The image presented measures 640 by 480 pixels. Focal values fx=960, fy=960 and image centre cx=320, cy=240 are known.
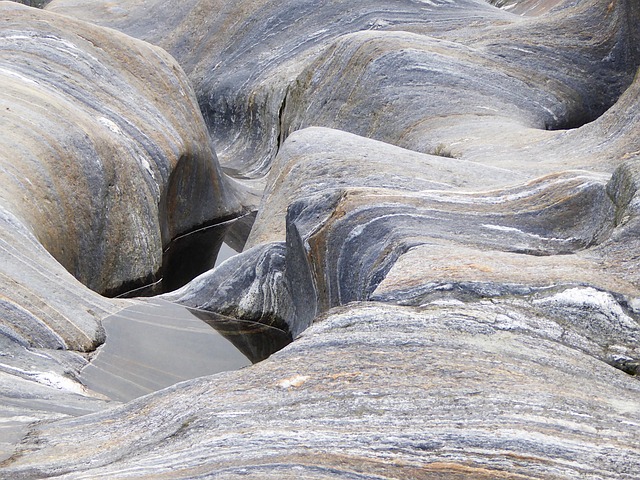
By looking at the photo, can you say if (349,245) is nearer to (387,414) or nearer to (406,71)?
(387,414)

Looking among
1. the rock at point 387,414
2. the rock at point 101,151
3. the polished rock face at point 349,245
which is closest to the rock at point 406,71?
the polished rock face at point 349,245

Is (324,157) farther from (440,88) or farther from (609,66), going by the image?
(609,66)

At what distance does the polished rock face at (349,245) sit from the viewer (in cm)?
333

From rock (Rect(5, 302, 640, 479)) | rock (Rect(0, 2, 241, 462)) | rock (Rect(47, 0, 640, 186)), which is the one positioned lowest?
rock (Rect(5, 302, 640, 479))

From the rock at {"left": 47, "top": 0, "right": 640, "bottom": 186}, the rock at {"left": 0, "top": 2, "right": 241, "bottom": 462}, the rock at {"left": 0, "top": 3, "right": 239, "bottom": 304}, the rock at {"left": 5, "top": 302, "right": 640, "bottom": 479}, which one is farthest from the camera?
the rock at {"left": 47, "top": 0, "right": 640, "bottom": 186}

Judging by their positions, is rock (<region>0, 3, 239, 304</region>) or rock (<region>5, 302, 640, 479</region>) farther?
rock (<region>0, 3, 239, 304</region>)

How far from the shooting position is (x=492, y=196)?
228 inches

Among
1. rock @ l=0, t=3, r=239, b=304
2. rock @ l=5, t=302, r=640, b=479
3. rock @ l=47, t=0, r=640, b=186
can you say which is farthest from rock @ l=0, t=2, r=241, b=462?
rock @ l=47, t=0, r=640, b=186

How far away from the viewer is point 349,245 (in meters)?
5.57

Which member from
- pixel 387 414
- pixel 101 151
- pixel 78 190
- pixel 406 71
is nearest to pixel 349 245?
pixel 387 414

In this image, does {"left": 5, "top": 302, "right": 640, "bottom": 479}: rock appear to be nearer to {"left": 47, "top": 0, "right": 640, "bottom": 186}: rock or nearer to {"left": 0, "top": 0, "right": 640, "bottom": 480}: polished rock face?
{"left": 0, "top": 0, "right": 640, "bottom": 480}: polished rock face

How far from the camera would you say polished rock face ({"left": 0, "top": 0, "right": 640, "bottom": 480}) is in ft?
10.9

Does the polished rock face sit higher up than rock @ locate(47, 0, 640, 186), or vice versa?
rock @ locate(47, 0, 640, 186)

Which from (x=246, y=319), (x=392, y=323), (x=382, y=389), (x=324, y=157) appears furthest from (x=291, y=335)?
(x=382, y=389)
